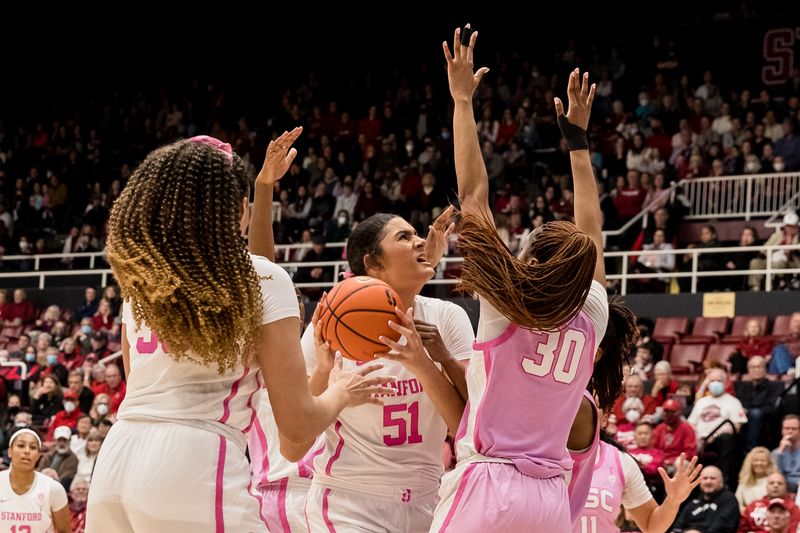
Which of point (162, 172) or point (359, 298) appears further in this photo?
point (359, 298)

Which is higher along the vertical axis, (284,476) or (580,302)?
(580,302)

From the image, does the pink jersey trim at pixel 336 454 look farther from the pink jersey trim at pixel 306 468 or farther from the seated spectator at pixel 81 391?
the seated spectator at pixel 81 391

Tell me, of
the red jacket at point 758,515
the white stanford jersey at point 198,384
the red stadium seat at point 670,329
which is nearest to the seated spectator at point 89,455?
the red stadium seat at point 670,329

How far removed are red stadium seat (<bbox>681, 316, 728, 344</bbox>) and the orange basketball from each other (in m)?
10.3

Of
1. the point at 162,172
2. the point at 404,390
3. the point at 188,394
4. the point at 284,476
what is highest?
the point at 162,172

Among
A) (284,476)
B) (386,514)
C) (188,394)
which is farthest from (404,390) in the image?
(188,394)

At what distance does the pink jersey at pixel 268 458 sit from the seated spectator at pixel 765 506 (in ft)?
Result: 18.1

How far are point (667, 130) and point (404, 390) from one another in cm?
1506

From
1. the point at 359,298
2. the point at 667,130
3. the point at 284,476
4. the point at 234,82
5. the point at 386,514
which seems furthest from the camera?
the point at 234,82

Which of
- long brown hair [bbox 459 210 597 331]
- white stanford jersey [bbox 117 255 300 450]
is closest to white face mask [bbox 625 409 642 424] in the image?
long brown hair [bbox 459 210 597 331]

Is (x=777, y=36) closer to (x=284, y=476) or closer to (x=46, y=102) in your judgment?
(x=46, y=102)

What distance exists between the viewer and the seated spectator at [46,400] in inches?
609

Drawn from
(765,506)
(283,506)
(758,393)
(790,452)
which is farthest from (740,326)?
(283,506)

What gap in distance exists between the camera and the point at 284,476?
5.18 meters
